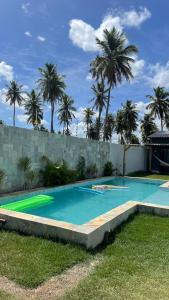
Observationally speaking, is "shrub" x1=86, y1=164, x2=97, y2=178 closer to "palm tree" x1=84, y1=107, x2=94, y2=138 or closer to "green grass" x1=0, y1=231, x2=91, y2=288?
"green grass" x1=0, y1=231, x2=91, y2=288

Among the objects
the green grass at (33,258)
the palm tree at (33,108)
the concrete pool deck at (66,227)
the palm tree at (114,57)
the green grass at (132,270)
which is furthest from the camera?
the palm tree at (33,108)

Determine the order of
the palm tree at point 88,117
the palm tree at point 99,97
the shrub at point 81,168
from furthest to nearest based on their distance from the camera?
the palm tree at point 88,117 < the palm tree at point 99,97 < the shrub at point 81,168

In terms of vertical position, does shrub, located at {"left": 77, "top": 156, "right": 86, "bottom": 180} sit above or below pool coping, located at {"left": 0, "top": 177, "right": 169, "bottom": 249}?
above

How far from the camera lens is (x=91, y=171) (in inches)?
579

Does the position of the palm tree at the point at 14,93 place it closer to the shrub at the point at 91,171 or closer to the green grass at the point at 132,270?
the shrub at the point at 91,171

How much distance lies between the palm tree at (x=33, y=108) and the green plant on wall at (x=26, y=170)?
30134 millimetres

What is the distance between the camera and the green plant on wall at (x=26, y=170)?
9.73 metres

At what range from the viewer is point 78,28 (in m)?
12.2

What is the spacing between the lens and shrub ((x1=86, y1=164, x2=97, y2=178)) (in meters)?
14.5

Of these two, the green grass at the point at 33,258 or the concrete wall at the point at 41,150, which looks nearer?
the green grass at the point at 33,258

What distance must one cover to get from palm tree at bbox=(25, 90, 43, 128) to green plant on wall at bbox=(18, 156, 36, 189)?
→ 30134 mm

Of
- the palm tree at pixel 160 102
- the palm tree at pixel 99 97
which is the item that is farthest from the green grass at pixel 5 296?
the palm tree at pixel 160 102

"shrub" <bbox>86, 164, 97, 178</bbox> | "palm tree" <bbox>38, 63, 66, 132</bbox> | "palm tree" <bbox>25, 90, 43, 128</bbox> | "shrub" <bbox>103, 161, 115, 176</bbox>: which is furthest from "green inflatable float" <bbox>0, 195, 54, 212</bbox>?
"palm tree" <bbox>25, 90, 43, 128</bbox>

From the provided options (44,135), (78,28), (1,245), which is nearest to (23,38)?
(78,28)
